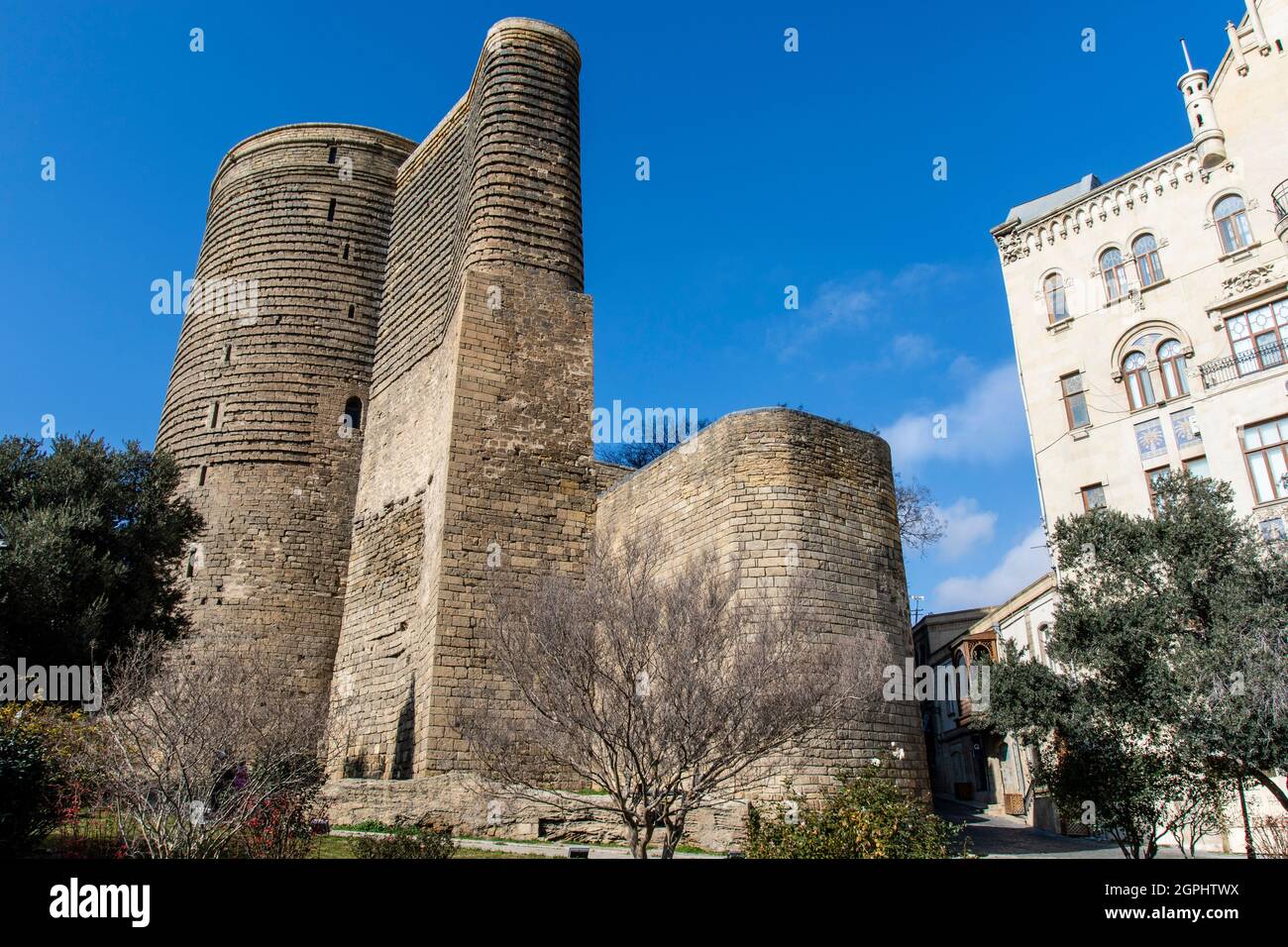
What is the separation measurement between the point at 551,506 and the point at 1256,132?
15865 mm

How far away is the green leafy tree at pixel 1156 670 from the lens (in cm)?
1132

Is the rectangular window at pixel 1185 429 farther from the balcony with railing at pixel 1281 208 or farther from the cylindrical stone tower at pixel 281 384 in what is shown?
the cylindrical stone tower at pixel 281 384

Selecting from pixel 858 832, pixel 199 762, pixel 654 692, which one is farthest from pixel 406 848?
pixel 858 832

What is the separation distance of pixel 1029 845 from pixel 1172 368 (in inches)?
398

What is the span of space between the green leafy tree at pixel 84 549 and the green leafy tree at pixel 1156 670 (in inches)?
521

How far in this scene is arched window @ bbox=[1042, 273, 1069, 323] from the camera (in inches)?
813

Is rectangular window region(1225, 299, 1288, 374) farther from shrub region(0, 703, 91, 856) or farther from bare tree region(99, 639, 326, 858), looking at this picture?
shrub region(0, 703, 91, 856)

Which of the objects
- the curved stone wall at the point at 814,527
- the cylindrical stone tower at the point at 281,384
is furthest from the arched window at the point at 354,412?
the curved stone wall at the point at 814,527

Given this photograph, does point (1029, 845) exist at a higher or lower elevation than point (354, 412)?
lower

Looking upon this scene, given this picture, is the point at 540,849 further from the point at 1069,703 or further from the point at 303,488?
the point at 303,488

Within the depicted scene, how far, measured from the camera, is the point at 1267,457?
644 inches

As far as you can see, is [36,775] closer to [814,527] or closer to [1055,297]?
[814,527]

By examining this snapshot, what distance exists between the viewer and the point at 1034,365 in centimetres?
2075

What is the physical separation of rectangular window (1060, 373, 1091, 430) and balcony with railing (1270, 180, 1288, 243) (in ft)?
14.3
